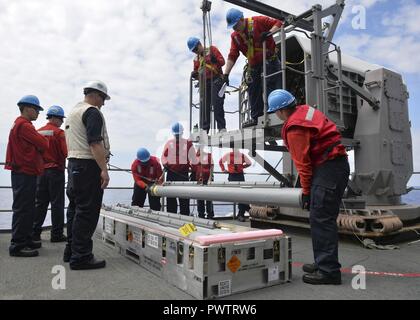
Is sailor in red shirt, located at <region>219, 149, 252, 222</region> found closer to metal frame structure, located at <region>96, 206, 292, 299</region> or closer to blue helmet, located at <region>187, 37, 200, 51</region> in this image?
blue helmet, located at <region>187, 37, 200, 51</region>

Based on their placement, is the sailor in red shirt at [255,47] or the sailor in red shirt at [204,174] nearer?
the sailor in red shirt at [255,47]

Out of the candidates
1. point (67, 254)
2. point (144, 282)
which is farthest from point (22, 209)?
point (144, 282)

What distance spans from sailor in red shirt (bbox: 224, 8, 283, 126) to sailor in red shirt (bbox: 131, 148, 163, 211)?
7.88ft

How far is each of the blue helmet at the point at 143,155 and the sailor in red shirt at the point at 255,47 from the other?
2.38 meters

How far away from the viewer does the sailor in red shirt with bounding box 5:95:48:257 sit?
367 centimetres

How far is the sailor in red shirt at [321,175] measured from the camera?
2.65 metres

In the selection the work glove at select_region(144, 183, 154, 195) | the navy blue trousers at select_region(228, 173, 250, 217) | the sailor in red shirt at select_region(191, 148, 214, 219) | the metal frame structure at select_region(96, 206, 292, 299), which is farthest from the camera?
the navy blue trousers at select_region(228, 173, 250, 217)

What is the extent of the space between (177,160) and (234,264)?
4.22 m

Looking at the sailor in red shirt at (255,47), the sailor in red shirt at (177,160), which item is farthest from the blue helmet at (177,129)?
the sailor in red shirt at (255,47)

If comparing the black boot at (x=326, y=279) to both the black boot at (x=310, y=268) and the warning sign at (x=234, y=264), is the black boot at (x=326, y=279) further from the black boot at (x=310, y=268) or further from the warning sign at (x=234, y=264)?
the warning sign at (x=234, y=264)

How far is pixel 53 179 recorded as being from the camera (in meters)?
4.59

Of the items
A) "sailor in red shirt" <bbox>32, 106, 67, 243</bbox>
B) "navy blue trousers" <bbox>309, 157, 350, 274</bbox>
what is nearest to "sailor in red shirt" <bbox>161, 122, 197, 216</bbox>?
"sailor in red shirt" <bbox>32, 106, 67, 243</bbox>
